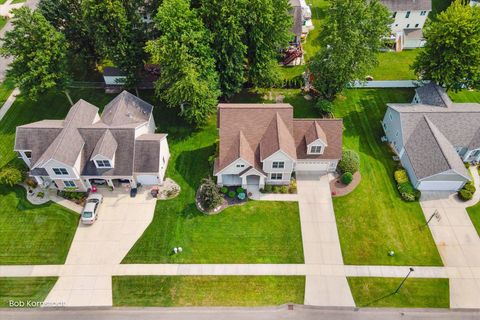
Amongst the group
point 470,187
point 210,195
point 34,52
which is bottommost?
point 470,187

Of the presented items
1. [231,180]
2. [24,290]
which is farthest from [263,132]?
[24,290]

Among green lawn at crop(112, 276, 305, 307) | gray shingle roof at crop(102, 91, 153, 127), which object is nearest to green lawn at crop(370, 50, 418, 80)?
gray shingle roof at crop(102, 91, 153, 127)

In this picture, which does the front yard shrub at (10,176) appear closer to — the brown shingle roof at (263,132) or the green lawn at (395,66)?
the brown shingle roof at (263,132)

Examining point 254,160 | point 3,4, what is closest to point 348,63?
point 254,160

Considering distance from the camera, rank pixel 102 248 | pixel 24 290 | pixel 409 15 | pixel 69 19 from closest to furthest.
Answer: pixel 24 290 → pixel 102 248 → pixel 69 19 → pixel 409 15

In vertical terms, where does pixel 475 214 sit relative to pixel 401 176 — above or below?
below

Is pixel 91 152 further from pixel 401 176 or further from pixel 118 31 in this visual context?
Answer: pixel 401 176
